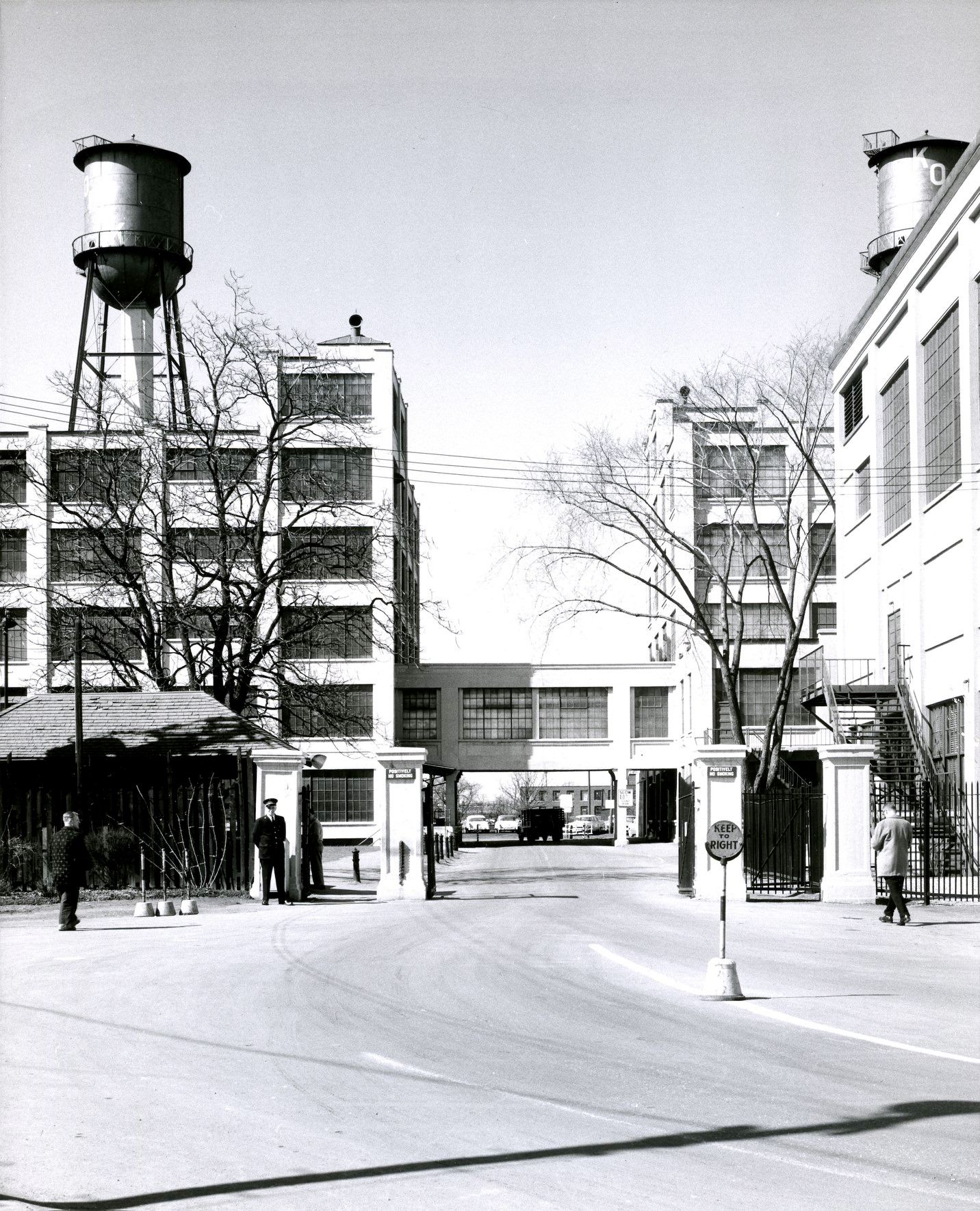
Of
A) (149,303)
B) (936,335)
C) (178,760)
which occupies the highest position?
(149,303)

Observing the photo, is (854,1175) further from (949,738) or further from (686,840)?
(949,738)

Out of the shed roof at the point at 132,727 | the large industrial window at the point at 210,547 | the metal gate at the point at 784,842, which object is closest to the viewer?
the metal gate at the point at 784,842

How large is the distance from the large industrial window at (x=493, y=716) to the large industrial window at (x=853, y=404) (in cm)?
2613

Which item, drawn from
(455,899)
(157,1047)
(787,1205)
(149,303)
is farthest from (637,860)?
(787,1205)

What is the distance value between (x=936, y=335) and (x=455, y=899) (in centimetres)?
1875

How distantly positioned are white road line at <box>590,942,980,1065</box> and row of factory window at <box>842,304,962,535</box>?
21.5 meters

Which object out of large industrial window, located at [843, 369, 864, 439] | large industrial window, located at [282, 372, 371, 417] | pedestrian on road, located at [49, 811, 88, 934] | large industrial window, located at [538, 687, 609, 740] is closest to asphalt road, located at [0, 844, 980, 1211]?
pedestrian on road, located at [49, 811, 88, 934]

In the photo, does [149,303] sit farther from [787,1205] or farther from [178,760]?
[787,1205]

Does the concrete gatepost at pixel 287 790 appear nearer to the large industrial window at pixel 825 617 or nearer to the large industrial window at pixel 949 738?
the large industrial window at pixel 949 738

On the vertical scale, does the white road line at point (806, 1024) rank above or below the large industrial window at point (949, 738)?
below

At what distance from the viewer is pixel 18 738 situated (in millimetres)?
29078

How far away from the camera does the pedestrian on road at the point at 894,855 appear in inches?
820

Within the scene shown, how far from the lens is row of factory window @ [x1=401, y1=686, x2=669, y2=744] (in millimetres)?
68312

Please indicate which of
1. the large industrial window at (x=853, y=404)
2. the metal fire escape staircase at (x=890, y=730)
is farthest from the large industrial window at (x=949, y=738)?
the large industrial window at (x=853, y=404)
